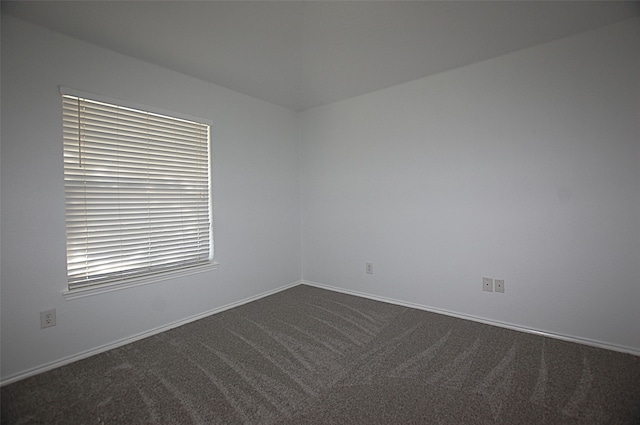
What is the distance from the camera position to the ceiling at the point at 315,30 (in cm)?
201

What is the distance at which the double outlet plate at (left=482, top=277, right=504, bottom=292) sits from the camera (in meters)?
2.67

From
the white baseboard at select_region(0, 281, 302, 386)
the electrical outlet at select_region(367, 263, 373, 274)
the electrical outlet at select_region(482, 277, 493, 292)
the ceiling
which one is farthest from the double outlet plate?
the white baseboard at select_region(0, 281, 302, 386)

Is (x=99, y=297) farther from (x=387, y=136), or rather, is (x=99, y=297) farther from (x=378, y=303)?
(x=387, y=136)

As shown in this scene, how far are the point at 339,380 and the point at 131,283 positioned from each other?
192cm

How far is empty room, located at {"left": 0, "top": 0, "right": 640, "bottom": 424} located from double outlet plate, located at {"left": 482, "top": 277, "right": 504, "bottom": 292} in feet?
0.06

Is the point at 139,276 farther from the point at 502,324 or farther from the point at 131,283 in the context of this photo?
the point at 502,324

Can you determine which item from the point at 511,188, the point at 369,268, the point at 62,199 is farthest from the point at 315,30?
the point at 369,268

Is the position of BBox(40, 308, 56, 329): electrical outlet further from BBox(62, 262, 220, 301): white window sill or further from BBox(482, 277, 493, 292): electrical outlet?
BBox(482, 277, 493, 292): electrical outlet

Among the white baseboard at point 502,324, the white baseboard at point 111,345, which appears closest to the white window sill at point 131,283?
the white baseboard at point 111,345

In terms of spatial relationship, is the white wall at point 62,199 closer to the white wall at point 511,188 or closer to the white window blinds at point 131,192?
the white window blinds at point 131,192

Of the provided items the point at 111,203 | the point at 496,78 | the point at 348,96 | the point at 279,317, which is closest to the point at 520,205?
the point at 496,78

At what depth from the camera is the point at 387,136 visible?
131 inches

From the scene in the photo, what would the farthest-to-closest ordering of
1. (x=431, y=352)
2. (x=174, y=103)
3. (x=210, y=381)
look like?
(x=174, y=103)
(x=431, y=352)
(x=210, y=381)

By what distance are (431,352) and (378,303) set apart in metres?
1.12
